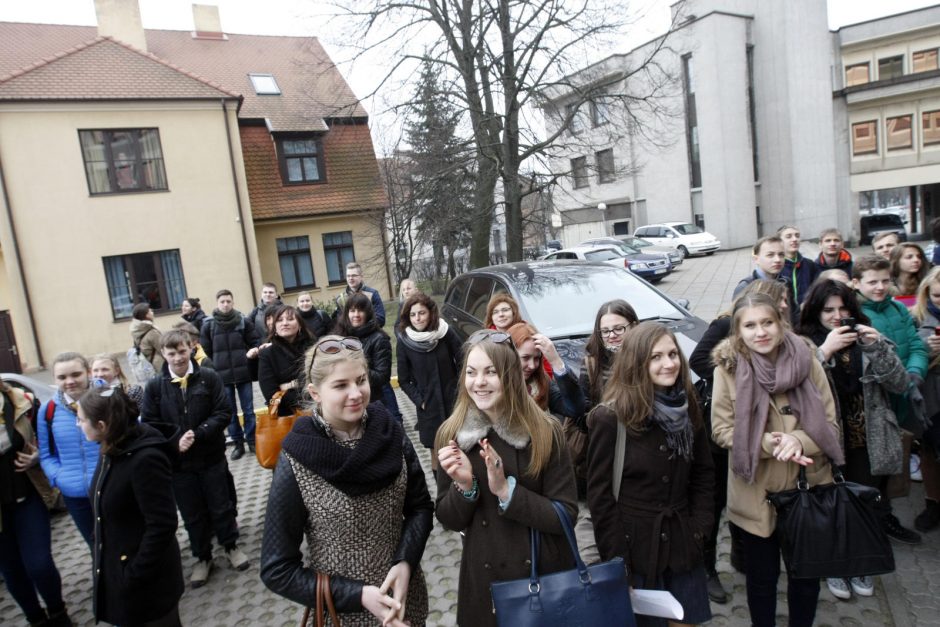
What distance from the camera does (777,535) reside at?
263cm

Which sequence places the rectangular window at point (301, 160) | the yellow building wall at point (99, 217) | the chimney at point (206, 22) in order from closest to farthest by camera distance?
1. the yellow building wall at point (99, 217)
2. the rectangular window at point (301, 160)
3. the chimney at point (206, 22)

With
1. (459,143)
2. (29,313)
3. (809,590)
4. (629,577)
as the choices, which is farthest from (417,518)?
(29,313)

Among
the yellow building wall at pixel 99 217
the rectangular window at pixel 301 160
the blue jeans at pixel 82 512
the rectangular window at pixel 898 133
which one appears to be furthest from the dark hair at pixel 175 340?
the rectangular window at pixel 898 133

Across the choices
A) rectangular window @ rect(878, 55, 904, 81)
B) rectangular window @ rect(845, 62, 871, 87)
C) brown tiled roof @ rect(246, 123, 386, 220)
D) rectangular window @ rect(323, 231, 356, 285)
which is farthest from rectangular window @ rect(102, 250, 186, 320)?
rectangular window @ rect(878, 55, 904, 81)

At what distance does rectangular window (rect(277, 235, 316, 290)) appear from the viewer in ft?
65.7

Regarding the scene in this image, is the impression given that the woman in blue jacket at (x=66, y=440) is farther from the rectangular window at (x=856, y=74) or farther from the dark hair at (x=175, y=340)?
the rectangular window at (x=856, y=74)

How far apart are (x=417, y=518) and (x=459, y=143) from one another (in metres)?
12.7

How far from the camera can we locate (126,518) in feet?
8.88

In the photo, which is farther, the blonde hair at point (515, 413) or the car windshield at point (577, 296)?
the car windshield at point (577, 296)

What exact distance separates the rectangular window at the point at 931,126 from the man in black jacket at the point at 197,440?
3848 centimetres

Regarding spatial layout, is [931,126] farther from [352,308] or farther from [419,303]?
[352,308]

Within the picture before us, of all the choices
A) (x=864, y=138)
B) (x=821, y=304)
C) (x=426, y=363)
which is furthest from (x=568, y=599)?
(x=864, y=138)

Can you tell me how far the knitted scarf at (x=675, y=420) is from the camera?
236cm

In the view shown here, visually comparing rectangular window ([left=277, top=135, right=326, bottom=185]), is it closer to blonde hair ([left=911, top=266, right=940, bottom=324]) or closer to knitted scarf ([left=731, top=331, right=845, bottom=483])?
blonde hair ([left=911, top=266, right=940, bottom=324])
